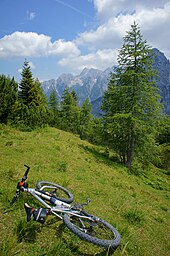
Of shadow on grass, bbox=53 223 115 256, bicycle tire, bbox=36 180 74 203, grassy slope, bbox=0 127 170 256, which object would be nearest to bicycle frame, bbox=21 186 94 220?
shadow on grass, bbox=53 223 115 256

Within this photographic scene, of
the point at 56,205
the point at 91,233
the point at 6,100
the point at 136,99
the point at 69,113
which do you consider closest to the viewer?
the point at 91,233

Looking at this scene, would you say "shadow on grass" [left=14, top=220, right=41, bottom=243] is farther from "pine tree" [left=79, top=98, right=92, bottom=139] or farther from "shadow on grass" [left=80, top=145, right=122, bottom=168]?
"pine tree" [left=79, top=98, right=92, bottom=139]

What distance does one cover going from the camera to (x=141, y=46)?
18.5m

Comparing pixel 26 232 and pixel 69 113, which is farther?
pixel 69 113

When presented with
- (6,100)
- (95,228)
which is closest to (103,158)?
(6,100)

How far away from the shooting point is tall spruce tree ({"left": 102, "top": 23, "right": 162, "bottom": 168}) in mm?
18422

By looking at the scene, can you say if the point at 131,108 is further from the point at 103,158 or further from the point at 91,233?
the point at 91,233

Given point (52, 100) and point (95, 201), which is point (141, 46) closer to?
point (95, 201)

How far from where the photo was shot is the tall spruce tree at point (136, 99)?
18422 millimetres

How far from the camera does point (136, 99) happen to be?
18.6m

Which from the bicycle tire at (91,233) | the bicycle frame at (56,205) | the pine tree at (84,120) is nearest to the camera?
the bicycle tire at (91,233)

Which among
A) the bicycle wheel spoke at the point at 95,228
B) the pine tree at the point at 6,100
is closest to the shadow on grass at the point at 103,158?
the pine tree at the point at 6,100

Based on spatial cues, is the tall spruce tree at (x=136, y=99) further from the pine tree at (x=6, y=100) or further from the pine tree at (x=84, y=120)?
the pine tree at (x=84, y=120)

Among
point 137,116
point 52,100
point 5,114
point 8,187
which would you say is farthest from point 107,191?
point 52,100
